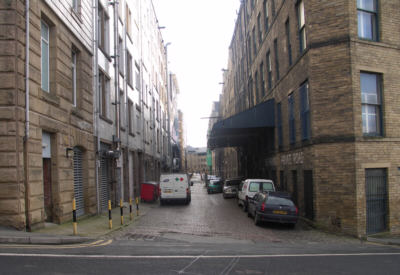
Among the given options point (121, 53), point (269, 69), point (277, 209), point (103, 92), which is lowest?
point (277, 209)

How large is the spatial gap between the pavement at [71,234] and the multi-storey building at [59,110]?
452 mm

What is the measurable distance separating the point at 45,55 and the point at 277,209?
10.1 m

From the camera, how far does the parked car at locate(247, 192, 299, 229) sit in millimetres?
14031

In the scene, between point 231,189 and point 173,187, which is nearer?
point 173,187

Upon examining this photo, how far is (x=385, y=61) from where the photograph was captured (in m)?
14.5

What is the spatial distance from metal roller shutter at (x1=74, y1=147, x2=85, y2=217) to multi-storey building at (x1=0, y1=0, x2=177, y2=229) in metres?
0.04

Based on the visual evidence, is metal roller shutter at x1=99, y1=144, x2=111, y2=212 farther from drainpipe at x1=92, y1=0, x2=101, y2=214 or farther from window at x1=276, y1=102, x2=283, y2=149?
window at x1=276, y1=102, x2=283, y2=149

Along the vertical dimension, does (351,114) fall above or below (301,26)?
below

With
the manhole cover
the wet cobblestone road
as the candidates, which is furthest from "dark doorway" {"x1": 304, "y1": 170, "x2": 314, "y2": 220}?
the manhole cover

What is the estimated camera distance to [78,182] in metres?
14.7

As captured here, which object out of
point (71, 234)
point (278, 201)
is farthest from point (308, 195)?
point (71, 234)

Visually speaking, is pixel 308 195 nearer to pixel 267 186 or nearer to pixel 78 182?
pixel 267 186

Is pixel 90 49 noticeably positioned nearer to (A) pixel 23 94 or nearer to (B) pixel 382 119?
(A) pixel 23 94

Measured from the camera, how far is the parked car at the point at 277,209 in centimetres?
1403
